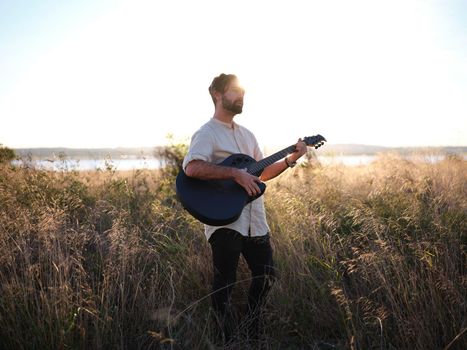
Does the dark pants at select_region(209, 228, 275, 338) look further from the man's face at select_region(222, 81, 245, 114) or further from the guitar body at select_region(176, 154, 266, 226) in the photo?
the man's face at select_region(222, 81, 245, 114)

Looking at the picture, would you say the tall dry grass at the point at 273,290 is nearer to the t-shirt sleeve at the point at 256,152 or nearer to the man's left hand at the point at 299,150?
the man's left hand at the point at 299,150

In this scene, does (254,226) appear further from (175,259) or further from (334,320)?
(175,259)

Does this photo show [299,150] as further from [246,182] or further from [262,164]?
[246,182]

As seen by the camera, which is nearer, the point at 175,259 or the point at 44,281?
the point at 44,281

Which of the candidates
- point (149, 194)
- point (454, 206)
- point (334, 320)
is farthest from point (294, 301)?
point (149, 194)

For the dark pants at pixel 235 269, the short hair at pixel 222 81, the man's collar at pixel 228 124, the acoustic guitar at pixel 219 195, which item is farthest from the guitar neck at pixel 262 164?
the short hair at pixel 222 81

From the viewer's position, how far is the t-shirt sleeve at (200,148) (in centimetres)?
274

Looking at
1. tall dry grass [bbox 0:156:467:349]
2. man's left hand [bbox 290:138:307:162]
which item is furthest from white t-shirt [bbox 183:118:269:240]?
tall dry grass [bbox 0:156:467:349]

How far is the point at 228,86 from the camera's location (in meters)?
2.92

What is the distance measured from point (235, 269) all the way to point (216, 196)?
577 mm

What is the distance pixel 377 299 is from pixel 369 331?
1.61 ft

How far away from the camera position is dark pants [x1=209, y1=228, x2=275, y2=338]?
109 inches

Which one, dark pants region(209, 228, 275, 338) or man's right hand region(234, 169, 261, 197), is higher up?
man's right hand region(234, 169, 261, 197)

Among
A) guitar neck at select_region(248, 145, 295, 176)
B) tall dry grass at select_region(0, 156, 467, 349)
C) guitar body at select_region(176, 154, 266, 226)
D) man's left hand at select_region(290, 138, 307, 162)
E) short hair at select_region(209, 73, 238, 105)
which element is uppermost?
short hair at select_region(209, 73, 238, 105)
